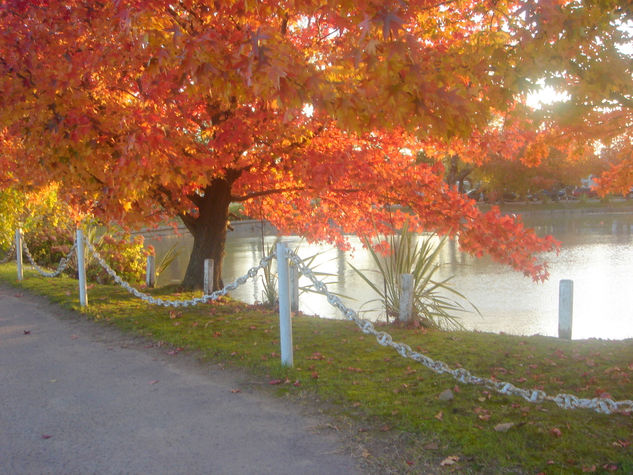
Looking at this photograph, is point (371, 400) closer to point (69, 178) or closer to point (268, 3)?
point (268, 3)

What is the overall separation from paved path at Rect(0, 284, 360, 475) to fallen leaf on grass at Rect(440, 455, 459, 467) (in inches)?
20.9

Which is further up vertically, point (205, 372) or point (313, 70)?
point (313, 70)

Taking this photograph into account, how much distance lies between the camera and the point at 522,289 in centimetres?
1326

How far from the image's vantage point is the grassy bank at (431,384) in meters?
3.56

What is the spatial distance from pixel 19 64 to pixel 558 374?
6.71 m

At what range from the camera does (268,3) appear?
5398mm

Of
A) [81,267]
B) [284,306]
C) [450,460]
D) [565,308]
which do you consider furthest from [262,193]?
[450,460]

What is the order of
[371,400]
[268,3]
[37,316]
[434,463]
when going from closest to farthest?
1. [434,463]
2. [371,400]
3. [268,3]
4. [37,316]

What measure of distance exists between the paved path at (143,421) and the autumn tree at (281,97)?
2.11 m

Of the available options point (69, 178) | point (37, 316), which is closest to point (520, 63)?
point (69, 178)

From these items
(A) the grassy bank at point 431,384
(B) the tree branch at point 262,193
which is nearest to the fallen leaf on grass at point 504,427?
(A) the grassy bank at point 431,384

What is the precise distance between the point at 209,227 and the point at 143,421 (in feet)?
21.3

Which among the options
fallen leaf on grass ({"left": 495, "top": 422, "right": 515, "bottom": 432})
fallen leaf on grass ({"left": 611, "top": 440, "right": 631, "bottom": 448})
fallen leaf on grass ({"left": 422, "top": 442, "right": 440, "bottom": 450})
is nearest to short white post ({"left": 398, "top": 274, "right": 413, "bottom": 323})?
fallen leaf on grass ({"left": 495, "top": 422, "right": 515, "bottom": 432})

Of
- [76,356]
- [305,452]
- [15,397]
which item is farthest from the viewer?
[76,356]
